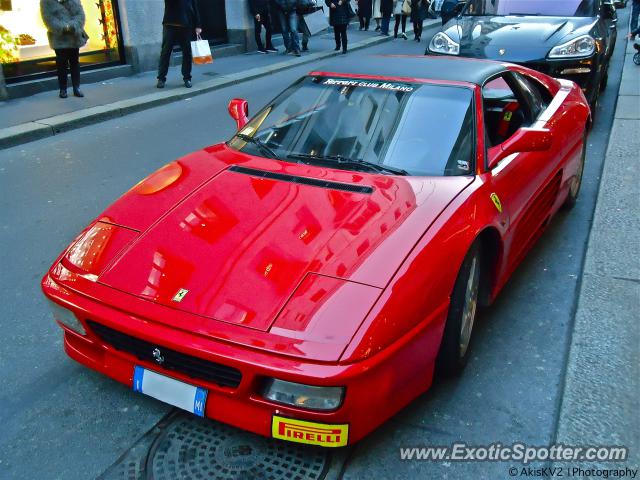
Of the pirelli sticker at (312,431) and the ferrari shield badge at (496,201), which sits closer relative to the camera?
the pirelli sticker at (312,431)

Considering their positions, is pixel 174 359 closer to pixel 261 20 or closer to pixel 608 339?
pixel 608 339

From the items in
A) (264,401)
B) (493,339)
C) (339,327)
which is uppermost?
(339,327)

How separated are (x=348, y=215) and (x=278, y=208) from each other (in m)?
0.34

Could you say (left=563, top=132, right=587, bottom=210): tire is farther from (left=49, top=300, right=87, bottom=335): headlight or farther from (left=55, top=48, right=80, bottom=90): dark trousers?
(left=55, top=48, right=80, bottom=90): dark trousers

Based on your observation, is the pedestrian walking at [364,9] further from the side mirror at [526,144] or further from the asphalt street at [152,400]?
the side mirror at [526,144]

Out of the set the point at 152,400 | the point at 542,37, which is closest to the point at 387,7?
the point at 542,37

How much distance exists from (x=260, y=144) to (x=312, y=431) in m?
1.86

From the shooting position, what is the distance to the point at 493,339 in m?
3.43

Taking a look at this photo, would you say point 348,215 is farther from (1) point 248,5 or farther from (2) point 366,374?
(1) point 248,5

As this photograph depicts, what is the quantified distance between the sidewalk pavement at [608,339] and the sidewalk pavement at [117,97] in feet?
21.9

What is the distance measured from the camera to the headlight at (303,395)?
2217mm

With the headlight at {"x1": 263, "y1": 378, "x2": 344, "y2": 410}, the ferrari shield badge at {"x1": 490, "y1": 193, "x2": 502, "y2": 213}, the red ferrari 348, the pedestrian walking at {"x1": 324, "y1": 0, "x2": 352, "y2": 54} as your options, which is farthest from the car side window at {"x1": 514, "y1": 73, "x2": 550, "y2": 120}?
the pedestrian walking at {"x1": 324, "y1": 0, "x2": 352, "y2": 54}

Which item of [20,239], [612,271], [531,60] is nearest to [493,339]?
[612,271]

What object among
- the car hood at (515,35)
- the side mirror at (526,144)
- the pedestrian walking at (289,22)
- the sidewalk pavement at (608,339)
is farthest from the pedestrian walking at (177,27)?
the side mirror at (526,144)
